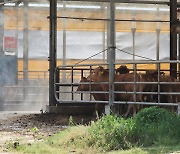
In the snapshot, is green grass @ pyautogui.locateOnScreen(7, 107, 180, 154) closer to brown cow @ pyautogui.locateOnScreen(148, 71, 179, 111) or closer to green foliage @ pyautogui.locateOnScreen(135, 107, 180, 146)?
green foliage @ pyautogui.locateOnScreen(135, 107, 180, 146)

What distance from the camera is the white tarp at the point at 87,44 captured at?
73.3 feet

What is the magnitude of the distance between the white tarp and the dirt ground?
5.25m

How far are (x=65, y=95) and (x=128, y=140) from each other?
436 inches

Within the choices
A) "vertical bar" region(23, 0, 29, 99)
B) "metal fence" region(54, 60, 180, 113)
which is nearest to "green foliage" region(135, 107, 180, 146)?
"metal fence" region(54, 60, 180, 113)

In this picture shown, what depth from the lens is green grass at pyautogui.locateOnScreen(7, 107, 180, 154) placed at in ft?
34.0

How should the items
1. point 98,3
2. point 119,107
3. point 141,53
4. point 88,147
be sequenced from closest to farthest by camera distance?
point 88,147 < point 119,107 < point 98,3 < point 141,53

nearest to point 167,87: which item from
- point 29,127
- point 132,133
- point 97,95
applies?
point 97,95

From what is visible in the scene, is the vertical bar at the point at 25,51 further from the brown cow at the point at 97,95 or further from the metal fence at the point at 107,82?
the brown cow at the point at 97,95

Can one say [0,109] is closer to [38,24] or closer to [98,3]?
[38,24]

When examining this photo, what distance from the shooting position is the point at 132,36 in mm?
22609

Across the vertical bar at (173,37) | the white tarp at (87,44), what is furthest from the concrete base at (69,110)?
the white tarp at (87,44)

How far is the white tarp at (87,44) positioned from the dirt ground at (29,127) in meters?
5.25

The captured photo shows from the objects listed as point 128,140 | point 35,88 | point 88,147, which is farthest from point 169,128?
point 35,88

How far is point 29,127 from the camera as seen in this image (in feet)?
48.6
